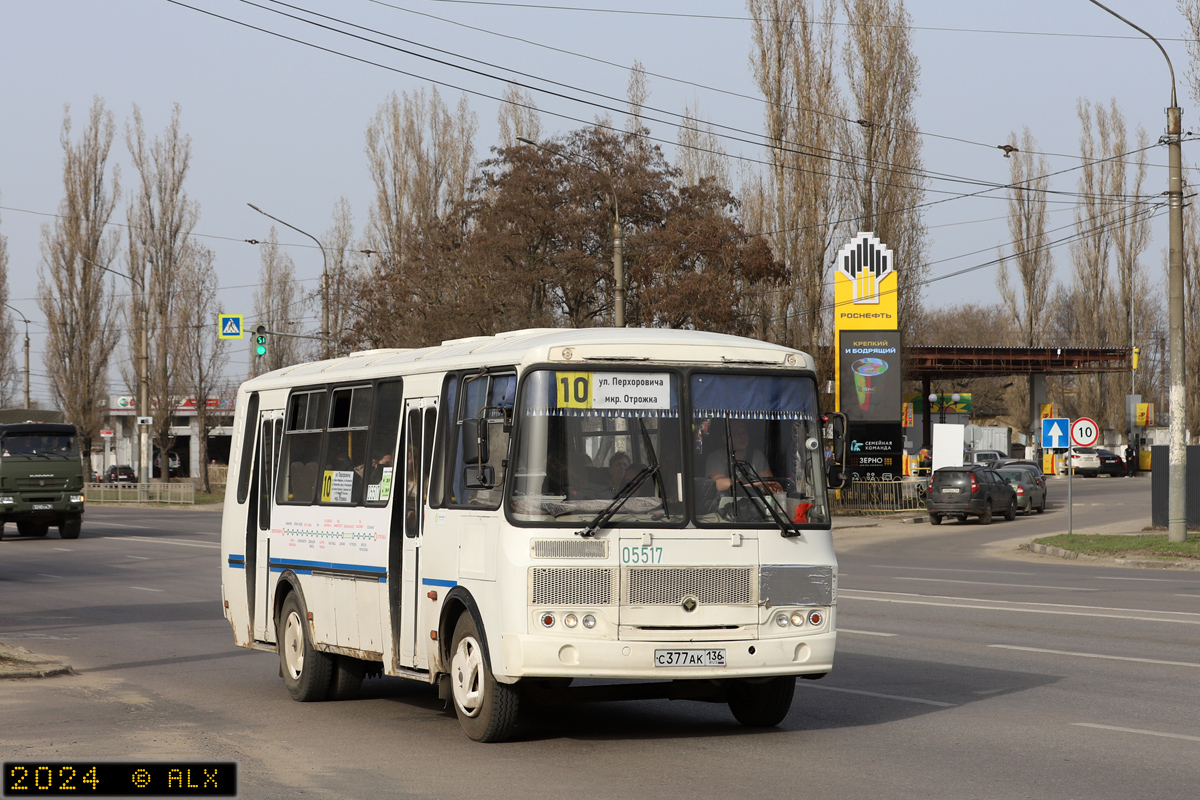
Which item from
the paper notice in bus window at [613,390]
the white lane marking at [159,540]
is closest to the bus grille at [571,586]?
the paper notice in bus window at [613,390]

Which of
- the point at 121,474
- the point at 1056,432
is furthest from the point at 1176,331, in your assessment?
the point at 121,474

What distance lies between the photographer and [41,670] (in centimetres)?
1240

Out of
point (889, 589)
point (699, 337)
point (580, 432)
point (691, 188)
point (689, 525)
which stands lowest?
point (889, 589)

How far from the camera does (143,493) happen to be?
202 feet

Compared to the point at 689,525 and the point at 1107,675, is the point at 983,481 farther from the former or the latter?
the point at 689,525

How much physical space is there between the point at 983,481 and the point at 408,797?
35218 mm

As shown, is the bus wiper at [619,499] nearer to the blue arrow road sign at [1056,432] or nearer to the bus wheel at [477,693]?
the bus wheel at [477,693]

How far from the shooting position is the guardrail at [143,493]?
2306 inches

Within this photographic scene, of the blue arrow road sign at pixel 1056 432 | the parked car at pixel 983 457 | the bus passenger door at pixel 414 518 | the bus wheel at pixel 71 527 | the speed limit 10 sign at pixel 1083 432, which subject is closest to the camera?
the bus passenger door at pixel 414 518

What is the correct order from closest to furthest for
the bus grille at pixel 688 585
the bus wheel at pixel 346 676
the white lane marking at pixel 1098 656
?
the bus grille at pixel 688 585 → the bus wheel at pixel 346 676 → the white lane marking at pixel 1098 656

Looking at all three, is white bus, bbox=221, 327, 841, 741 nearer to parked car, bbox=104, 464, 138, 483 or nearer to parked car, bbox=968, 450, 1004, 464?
parked car, bbox=968, 450, 1004, 464

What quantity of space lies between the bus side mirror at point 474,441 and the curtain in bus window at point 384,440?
3.86 feet

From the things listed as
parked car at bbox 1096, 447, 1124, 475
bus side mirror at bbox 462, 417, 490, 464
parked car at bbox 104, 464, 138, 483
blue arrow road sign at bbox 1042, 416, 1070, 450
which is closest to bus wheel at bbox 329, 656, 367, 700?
bus side mirror at bbox 462, 417, 490, 464

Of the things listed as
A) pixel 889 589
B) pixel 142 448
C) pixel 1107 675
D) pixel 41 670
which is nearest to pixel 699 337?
pixel 1107 675
